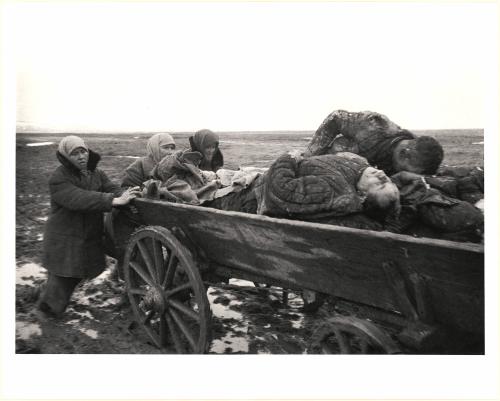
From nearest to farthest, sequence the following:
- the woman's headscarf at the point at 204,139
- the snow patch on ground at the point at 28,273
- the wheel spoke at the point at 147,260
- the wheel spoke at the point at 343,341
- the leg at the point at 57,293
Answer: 1. the wheel spoke at the point at 343,341
2. the wheel spoke at the point at 147,260
3. the leg at the point at 57,293
4. the woman's headscarf at the point at 204,139
5. the snow patch on ground at the point at 28,273

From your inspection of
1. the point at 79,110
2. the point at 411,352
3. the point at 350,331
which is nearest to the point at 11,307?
the point at 79,110

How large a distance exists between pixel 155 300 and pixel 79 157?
52.5 inches

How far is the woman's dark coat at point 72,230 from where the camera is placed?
3.62 meters

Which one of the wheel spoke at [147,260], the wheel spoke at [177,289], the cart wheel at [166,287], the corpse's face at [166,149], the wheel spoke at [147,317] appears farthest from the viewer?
the corpse's face at [166,149]

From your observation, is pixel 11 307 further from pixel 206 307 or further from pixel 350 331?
pixel 350 331

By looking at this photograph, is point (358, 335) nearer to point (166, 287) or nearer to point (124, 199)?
point (166, 287)

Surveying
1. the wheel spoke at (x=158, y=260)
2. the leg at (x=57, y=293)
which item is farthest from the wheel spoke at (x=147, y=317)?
the leg at (x=57, y=293)

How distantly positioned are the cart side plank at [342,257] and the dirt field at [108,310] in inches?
28.3

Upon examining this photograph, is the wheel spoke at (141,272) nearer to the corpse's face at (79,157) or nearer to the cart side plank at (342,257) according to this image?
the cart side plank at (342,257)

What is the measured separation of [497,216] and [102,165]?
18.9ft

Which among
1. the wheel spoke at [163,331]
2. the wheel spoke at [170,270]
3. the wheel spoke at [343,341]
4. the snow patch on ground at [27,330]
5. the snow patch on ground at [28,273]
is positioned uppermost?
the wheel spoke at [170,270]

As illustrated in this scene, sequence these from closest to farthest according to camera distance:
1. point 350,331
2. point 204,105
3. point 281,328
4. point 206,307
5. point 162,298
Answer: point 350,331 → point 206,307 → point 162,298 → point 281,328 → point 204,105

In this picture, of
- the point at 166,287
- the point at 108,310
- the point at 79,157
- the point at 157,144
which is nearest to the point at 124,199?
the point at 79,157

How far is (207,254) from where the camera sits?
3104 millimetres
